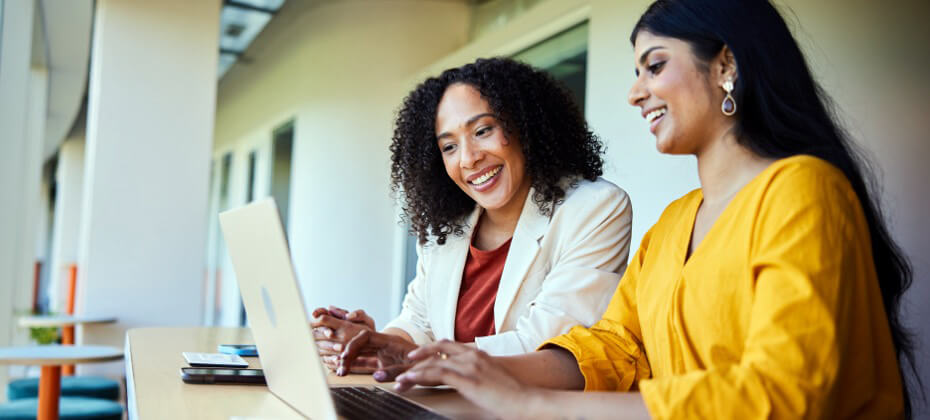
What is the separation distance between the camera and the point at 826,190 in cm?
105

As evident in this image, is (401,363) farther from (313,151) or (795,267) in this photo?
(313,151)

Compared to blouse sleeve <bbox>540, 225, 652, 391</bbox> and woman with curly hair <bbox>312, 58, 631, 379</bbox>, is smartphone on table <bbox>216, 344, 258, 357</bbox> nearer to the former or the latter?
woman with curly hair <bbox>312, 58, 631, 379</bbox>

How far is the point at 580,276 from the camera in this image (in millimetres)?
1786

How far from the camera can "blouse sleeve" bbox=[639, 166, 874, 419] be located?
0.94m

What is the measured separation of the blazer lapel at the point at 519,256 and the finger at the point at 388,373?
51 cm

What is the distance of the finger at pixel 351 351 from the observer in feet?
5.07

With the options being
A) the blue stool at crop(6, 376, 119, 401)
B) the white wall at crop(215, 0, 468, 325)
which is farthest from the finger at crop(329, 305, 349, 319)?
the white wall at crop(215, 0, 468, 325)

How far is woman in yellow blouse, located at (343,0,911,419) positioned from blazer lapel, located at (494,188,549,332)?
386 mm

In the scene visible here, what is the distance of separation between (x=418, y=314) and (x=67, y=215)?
1051 cm

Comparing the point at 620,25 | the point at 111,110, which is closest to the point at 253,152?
the point at 111,110

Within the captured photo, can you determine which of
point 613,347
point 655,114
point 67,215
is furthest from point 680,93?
point 67,215

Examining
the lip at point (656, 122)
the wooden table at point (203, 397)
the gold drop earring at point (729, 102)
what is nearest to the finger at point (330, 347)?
the wooden table at point (203, 397)

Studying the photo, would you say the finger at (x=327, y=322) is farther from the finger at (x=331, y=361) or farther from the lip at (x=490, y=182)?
the lip at (x=490, y=182)

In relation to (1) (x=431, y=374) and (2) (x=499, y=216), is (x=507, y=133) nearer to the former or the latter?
(2) (x=499, y=216)
